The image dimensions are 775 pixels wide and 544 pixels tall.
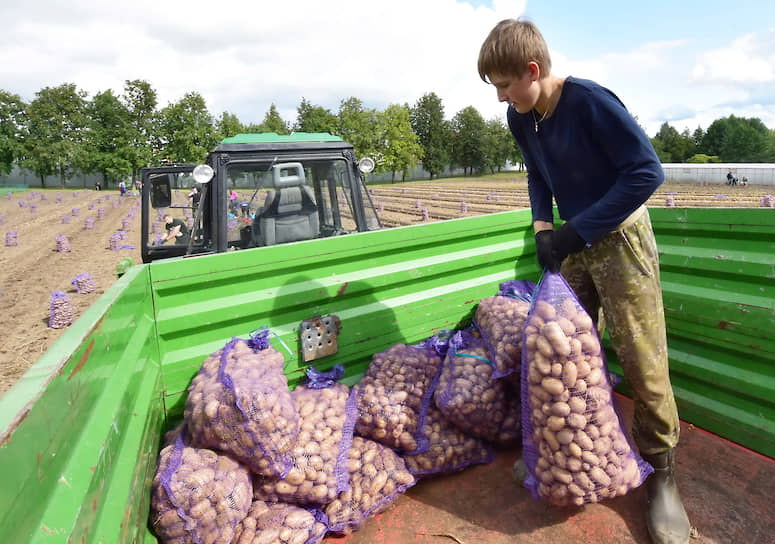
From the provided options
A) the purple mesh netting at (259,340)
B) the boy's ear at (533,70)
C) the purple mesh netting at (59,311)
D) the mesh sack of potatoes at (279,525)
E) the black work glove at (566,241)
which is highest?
the boy's ear at (533,70)

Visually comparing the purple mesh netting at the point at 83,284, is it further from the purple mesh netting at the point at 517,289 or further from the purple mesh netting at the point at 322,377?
the purple mesh netting at the point at 517,289

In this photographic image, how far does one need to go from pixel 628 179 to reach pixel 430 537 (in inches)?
70.5

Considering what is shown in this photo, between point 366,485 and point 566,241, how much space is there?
1.53 metres

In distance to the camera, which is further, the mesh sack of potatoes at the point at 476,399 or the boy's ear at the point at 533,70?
the mesh sack of potatoes at the point at 476,399

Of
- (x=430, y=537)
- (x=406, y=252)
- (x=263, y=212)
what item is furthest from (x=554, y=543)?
(x=263, y=212)

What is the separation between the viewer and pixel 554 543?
1.91m

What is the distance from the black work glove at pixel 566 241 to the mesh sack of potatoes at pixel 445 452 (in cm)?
118

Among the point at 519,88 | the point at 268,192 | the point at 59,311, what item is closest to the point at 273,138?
the point at 268,192

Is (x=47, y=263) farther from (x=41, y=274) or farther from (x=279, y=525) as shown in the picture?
(x=279, y=525)

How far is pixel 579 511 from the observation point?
2.05 meters

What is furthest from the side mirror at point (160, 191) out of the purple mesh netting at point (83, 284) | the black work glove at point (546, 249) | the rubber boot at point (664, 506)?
the purple mesh netting at point (83, 284)

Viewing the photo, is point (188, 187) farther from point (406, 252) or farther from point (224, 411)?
point (224, 411)

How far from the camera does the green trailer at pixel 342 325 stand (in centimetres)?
112

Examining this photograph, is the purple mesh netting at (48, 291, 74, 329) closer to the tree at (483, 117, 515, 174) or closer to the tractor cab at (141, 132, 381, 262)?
the tractor cab at (141, 132, 381, 262)
